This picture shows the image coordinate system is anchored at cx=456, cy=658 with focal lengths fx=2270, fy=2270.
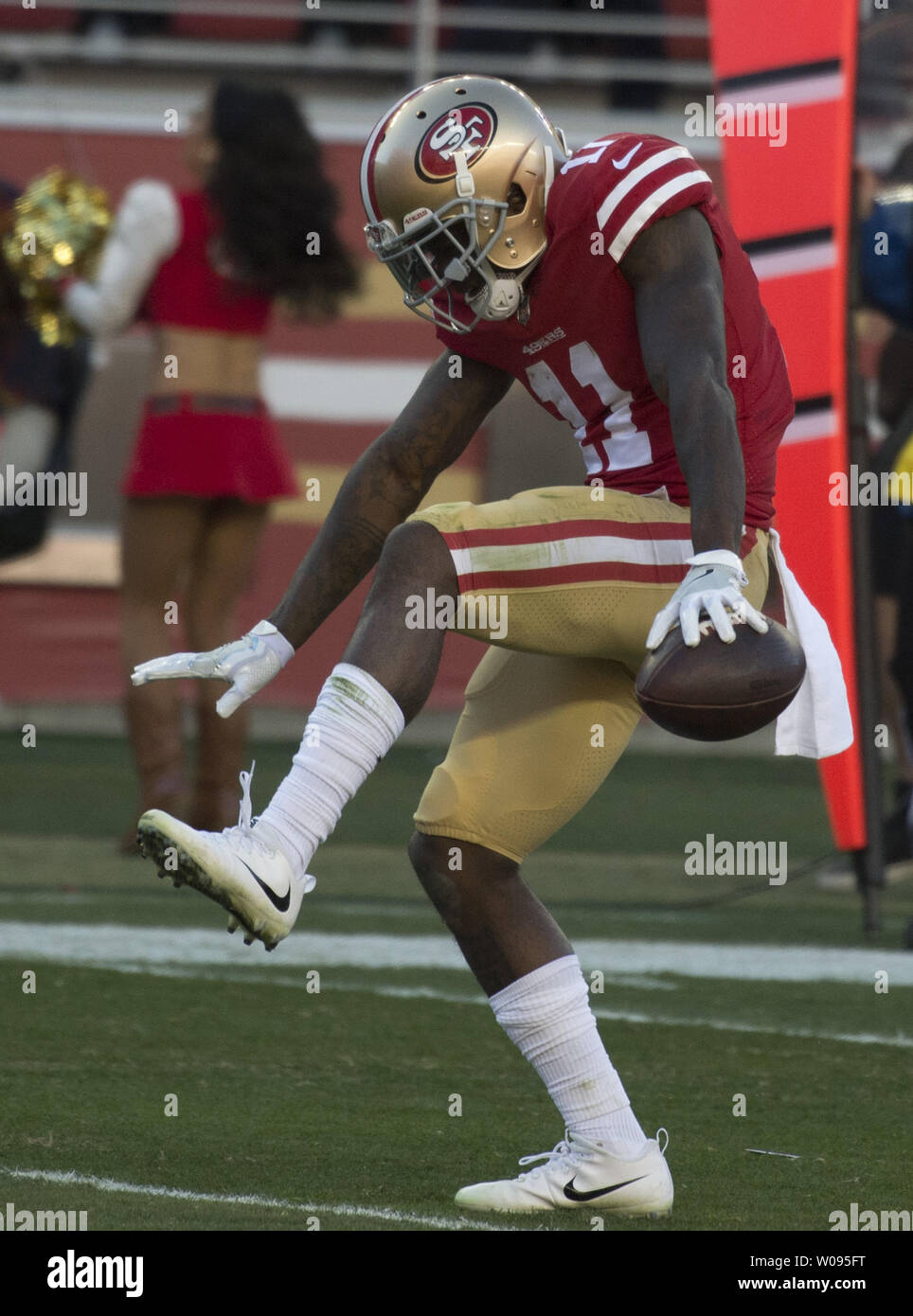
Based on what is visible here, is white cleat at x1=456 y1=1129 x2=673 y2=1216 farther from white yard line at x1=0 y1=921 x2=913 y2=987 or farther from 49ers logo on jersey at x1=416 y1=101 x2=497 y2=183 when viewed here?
white yard line at x1=0 y1=921 x2=913 y2=987

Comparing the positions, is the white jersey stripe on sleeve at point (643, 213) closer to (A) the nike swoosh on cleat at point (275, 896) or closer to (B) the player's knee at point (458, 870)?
(B) the player's knee at point (458, 870)

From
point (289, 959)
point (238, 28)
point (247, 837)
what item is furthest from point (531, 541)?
point (238, 28)

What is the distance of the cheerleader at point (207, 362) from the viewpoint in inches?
246

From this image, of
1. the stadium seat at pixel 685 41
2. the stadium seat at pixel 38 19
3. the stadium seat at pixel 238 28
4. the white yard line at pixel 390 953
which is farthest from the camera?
the stadium seat at pixel 238 28

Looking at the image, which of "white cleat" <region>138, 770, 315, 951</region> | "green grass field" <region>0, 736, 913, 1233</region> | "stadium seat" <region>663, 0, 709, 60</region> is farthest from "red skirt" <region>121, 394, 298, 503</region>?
"stadium seat" <region>663, 0, 709, 60</region>

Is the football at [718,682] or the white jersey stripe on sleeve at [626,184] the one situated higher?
the white jersey stripe on sleeve at [626,184]

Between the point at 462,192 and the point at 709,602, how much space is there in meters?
0.67

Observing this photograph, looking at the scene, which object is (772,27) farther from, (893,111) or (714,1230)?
(714,1230)

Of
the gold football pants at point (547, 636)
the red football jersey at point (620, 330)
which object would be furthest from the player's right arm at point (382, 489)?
the gold football pants at point (547, 636)

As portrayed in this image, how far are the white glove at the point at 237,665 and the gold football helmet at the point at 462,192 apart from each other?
19.5 inches

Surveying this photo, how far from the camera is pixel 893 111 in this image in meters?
6.39

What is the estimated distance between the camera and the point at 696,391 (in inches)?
107

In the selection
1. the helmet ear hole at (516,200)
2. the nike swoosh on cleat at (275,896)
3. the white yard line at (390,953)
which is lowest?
the nike swoosh on cleat at (275,896)

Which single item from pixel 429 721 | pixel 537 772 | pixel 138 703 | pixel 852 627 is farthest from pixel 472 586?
pixel 429 721
